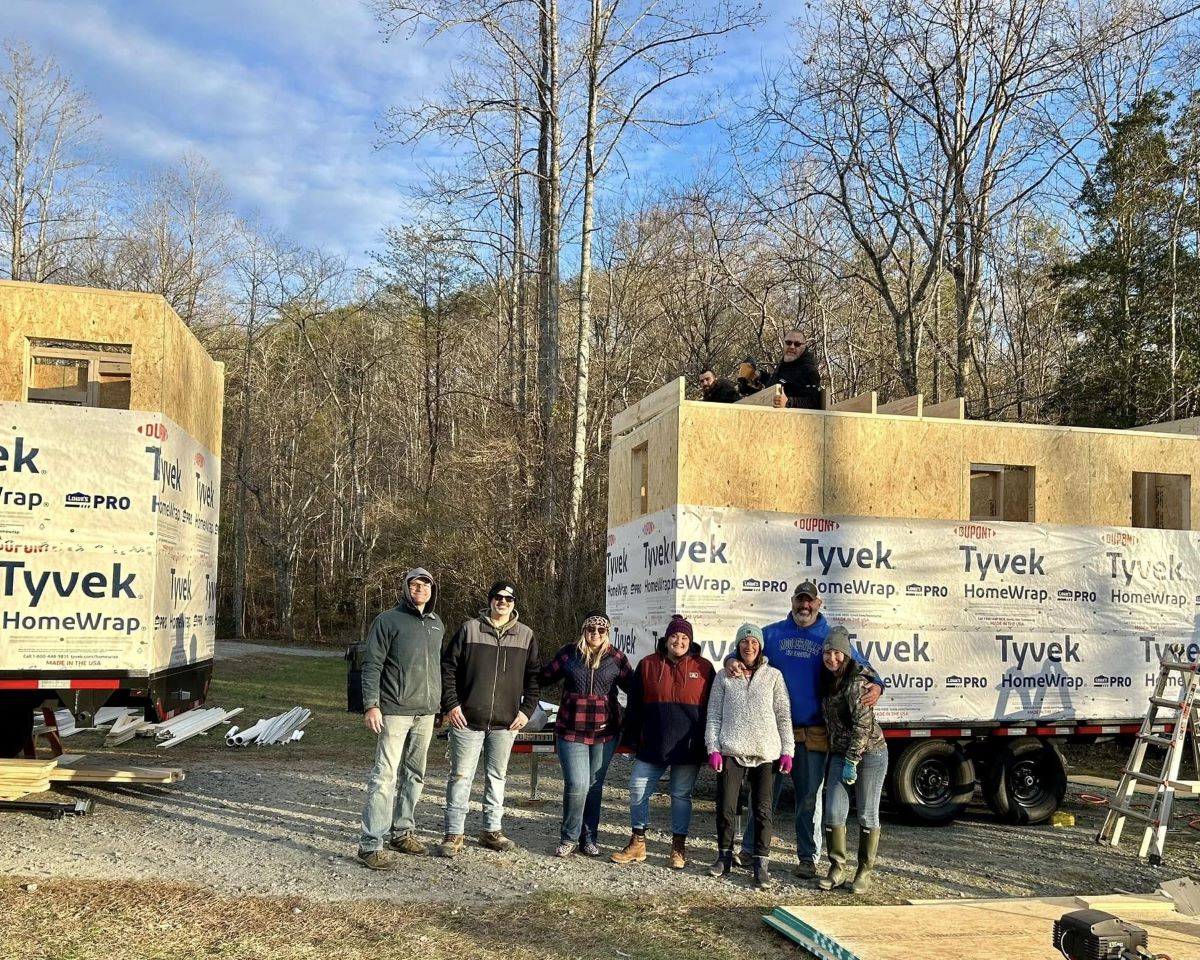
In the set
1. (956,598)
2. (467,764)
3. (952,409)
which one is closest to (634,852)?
(467,764)

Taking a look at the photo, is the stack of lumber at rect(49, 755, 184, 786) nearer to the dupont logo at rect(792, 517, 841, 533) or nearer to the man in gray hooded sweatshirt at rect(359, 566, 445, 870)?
the man in gray hooded sweatshirt at rect(359, 566, 445, 870)

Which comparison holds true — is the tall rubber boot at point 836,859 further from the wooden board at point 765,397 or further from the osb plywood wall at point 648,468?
the wooden board at point 765,397

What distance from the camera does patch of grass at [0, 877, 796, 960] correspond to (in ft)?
17.8

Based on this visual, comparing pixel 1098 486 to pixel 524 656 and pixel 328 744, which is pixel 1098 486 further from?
pixel 328 744

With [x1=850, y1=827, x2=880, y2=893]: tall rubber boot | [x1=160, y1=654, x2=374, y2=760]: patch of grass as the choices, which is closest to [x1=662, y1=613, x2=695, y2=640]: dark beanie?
[x1=850, y1=827, x2=880, y2=893]: tall rubber boot

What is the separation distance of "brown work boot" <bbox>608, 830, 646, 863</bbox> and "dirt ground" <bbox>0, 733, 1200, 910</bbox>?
0.30ft

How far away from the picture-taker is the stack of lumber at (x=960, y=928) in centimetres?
537

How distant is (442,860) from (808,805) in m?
2.57

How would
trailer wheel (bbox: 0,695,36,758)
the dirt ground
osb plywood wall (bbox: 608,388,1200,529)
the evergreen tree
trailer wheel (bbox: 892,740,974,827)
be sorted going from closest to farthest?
the dirt ground < trailer wheel (bbox: 0,695,36,758) < osb plywood wall (bbox: 608,388,1200,529) < trailer wheel (bbox: 892,740,974,827) < the evergreen tree

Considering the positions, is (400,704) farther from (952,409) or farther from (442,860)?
(952,409)

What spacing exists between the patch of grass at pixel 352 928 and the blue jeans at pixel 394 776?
849mm

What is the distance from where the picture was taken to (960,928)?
575 cm

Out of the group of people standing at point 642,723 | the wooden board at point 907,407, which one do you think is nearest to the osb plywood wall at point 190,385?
the group of people standing at point 642,723

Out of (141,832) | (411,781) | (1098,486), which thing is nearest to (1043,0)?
(1098,486)
